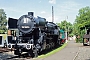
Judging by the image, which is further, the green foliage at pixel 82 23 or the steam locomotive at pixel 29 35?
the green foliage at pixel 82 23

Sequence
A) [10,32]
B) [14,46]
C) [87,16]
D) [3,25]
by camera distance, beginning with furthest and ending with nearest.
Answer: [3,25] → [87,16] → [10,32] → [14,46]

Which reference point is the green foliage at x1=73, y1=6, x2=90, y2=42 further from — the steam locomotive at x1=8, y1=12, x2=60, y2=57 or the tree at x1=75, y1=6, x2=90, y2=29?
the steam locomotive at x1=8, y1=12, x2=60, y2=57

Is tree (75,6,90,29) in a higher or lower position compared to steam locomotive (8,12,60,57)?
higher

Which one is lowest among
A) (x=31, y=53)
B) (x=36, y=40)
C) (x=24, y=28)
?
(x=31, y=53)

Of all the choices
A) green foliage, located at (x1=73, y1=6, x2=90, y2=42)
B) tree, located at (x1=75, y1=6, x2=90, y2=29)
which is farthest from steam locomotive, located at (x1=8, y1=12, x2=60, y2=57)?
tree, located at (x1=75, y1=6, x2=90, y2=29)

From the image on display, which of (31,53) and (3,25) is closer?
(31,53)

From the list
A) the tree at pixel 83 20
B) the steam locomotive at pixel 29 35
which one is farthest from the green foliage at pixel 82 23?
the steam locomotive at pixel 29 35

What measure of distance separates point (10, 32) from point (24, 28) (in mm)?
1852

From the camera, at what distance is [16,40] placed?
56.5 feet

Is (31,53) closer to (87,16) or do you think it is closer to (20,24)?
(20,24)

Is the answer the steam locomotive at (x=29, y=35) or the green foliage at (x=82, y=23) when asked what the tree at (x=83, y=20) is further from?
the steam locomotive at (x=29, y=35)

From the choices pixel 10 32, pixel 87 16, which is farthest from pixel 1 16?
pixel 10 32

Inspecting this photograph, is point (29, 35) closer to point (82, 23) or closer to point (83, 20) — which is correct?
point (82, 23)

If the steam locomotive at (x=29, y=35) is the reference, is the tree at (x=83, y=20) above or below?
above
